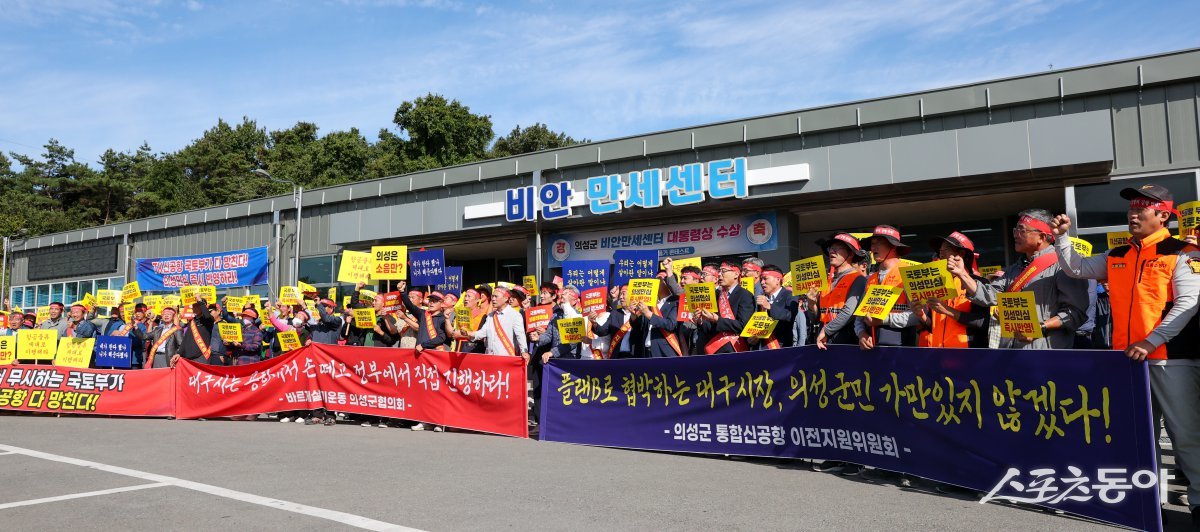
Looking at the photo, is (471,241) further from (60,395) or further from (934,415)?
(934,415)

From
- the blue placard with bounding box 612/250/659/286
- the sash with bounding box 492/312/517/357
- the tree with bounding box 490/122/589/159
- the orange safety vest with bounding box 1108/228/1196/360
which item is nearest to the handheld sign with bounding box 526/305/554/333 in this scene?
the sash with bounding box 492/312/517/357

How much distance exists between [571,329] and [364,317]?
3.71 meters

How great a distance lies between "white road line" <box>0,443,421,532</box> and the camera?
Answer: 200 inches

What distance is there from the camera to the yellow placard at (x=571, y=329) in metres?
9.44

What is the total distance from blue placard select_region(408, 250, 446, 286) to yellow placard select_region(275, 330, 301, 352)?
2.44m

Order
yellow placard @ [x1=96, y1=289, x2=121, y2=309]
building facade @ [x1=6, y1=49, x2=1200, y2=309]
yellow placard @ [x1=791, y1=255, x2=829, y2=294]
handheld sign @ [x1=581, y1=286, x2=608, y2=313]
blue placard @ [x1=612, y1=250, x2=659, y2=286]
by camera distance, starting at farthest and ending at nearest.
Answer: yellow placard @ [x1=96, y1=289, x2=121, y2=309], building facade @ [x1=6, y1=49, x2=1200, y2=309], blue placard @ [x1=612, y1=250, x2=659, y2=286], handheld sign @ [x1=581, y1=286, x2=608, y2=313], yellow placard @ [x1=791, y1=255, x2=829, y2=294]

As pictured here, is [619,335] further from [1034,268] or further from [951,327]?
[1034,268]

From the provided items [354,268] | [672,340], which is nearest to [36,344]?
[354,268]

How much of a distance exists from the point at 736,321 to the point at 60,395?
11081 mm

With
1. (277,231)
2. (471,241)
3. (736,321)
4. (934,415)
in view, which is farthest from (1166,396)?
(277,231)

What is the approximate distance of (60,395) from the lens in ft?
42.5

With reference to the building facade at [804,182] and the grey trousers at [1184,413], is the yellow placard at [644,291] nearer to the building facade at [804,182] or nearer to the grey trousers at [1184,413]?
the grey trousers at [1184,413]

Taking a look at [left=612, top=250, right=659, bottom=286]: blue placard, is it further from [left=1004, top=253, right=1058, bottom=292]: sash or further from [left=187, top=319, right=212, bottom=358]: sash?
[left=187, top=319, right=212, bottom=358]: sash

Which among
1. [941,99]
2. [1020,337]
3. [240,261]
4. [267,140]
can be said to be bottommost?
[1020,337]
